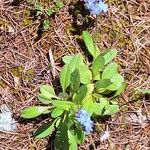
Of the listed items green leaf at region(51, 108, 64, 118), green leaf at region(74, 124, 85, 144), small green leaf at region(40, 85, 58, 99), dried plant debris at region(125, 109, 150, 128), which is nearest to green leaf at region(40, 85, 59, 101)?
small green leaf at region(40, 85, 58, 99)

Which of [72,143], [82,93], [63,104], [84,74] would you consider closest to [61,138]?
[72,143]

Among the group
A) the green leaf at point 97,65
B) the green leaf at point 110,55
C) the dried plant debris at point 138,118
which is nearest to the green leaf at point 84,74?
the green leaf at point 97,65

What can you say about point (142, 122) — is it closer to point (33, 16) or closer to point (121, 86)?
point (121, 86)

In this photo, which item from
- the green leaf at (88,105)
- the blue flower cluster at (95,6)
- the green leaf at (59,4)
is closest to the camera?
the blue flower cluster at (95,6)

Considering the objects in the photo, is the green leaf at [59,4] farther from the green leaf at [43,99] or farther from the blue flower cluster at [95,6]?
the green leaf at [43,99]

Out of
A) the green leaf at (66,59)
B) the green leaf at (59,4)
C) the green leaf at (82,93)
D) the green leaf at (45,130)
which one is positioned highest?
the green leaf at (59,4)
